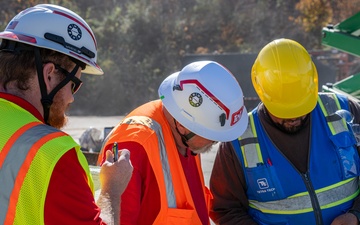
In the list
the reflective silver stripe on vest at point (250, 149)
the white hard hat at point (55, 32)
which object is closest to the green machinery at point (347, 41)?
the reflective silver stripe on vest at point (250, 149)

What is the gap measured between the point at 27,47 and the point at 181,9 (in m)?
24.3

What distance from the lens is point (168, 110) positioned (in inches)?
106

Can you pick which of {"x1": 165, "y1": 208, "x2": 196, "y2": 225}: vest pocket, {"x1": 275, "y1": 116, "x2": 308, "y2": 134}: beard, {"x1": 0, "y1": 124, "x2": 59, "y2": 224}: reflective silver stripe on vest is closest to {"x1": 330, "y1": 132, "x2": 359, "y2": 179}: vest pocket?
{"x1": 275, "y1": 116, "x2": 308, "y2": 134}: beard

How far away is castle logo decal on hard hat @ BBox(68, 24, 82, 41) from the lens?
227 centimetres

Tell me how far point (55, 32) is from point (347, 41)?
2.90 m

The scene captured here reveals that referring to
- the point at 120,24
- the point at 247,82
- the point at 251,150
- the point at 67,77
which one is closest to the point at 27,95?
the point at 67,77

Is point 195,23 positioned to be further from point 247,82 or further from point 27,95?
point 27,95

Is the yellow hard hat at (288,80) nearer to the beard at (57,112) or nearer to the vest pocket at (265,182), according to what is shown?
the vest pocket at (265,182)

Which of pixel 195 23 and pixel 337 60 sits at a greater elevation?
pixel 337 60

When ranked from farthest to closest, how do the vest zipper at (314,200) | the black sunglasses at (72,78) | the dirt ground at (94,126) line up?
the dirt ground at (94,126), the vest zipper at (314,200), the black sunglasses at (72,78)

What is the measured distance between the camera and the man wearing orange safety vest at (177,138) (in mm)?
2449

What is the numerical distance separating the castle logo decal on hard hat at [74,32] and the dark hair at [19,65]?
0.20 m

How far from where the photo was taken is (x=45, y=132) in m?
1.83

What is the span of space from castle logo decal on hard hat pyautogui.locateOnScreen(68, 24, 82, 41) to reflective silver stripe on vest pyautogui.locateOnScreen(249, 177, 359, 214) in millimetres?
1349
